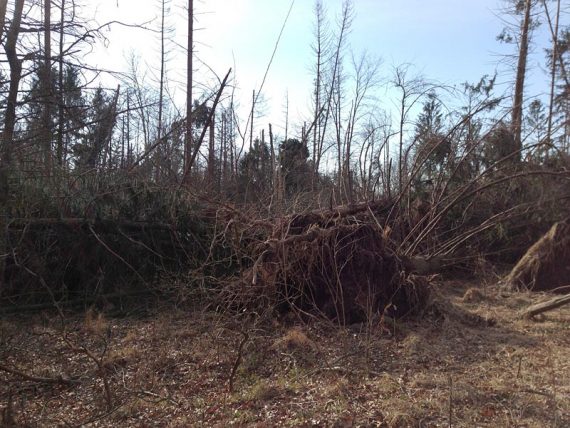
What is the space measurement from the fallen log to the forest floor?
0.14 metres

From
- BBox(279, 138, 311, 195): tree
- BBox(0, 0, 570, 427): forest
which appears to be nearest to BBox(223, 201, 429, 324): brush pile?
BBox(0, 0, 570, 427): forest

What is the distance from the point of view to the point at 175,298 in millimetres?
7688

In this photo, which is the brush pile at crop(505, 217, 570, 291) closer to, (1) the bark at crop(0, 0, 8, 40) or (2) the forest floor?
(2) the forest floor

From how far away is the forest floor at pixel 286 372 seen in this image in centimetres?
405

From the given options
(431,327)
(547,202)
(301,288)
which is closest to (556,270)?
(547,202)

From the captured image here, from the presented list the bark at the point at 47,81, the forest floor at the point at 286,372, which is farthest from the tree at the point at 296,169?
the bark at the point at 47,81

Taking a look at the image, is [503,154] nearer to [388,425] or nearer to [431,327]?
[431,327]

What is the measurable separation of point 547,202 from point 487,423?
7.83 meters

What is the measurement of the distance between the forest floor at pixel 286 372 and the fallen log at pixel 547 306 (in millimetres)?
135

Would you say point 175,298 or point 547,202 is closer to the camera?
point 175,298

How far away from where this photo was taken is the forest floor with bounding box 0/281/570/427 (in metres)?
4.05

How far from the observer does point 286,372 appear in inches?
198

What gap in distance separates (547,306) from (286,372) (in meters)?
3.88

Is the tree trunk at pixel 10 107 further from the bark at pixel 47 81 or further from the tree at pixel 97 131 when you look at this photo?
the tree at pixel 97 131
